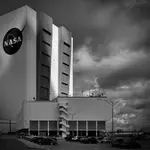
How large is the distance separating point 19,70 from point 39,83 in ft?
45.2

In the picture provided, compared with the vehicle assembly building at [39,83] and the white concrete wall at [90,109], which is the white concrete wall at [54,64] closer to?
the vehicle assembly building at [39,83]

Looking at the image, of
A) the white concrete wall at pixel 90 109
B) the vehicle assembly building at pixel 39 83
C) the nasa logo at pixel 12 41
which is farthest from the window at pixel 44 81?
the white concrete wall at pixel 90 109

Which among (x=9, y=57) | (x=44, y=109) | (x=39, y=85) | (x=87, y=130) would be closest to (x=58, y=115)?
(x=44, y=109)

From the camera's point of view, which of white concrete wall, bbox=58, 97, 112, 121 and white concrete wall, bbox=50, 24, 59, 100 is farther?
white concrete wall, bbox=50, 24, 59, 100

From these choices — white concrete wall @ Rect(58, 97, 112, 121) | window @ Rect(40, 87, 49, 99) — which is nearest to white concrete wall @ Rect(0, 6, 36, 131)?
window @ Rect(40, 87, 49, 99)

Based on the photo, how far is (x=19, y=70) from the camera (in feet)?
530

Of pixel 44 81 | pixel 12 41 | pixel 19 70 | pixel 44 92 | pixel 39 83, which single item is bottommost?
pixel 44 92

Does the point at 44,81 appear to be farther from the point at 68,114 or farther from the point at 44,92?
the point at 68,114

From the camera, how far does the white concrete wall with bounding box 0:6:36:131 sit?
158 metres

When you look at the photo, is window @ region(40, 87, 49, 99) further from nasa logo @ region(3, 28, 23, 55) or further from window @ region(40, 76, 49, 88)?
nasa logo @ region(3, 28, 23, 55)

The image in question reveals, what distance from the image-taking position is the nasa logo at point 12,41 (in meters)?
164

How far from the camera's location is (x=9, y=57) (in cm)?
16938

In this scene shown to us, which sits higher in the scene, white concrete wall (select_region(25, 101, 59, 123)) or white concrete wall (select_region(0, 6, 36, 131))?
white concrete wall (select_region(0, 6, 36, 131))

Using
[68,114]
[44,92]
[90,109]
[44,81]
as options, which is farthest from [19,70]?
[90,109]
